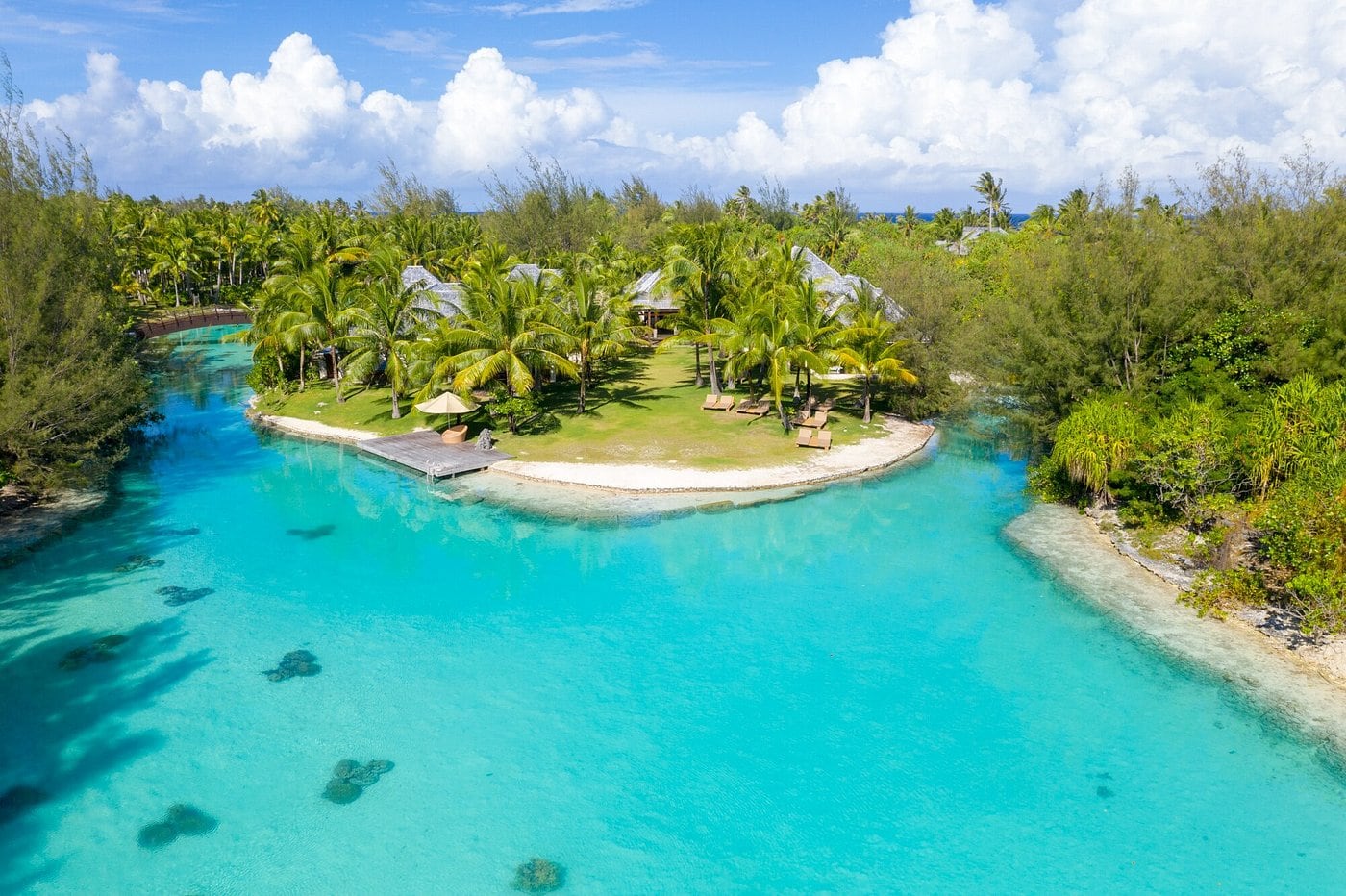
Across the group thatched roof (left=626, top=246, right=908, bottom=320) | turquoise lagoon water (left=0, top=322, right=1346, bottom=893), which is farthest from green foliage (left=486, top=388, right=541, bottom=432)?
turquoise lagoon water (left=0, top=322, right=1346, bottom=893)

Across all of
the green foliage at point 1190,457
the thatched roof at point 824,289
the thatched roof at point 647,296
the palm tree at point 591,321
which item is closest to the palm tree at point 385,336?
the palm tree at point 591,321

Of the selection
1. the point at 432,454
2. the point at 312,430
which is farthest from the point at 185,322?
the point at 432,454

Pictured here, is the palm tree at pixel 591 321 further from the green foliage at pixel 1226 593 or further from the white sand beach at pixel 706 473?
the green foliage at pixel 1226 593

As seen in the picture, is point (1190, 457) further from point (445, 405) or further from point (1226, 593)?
point (445, 405)

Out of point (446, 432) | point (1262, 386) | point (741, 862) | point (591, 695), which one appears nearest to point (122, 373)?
point (446, 432)

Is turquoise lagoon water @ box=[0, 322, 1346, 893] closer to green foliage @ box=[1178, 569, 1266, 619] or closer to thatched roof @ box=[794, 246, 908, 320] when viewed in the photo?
green foliage @ box=[1178, 569, 1266, 619]

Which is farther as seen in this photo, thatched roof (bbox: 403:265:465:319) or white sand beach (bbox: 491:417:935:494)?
Answer: thatched roof (bbox: 403:265:465:319)
